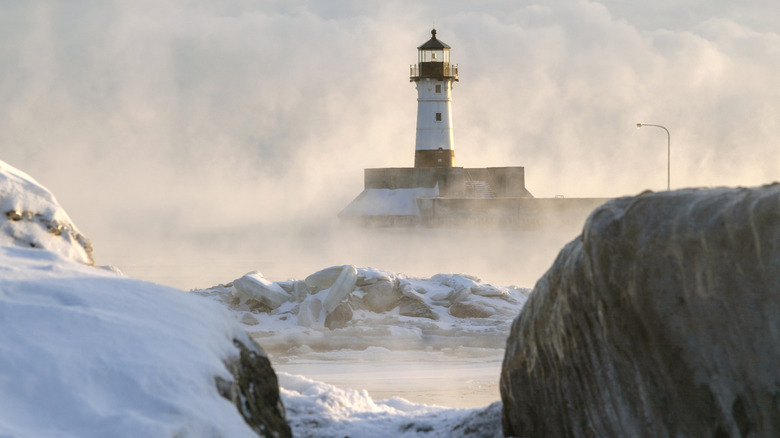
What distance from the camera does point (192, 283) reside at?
27594mm

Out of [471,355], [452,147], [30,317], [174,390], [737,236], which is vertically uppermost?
[452,147]

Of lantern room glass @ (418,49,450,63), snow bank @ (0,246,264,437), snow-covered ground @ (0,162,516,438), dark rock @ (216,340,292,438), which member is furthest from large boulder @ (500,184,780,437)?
lantern room glass @ (418,49,450,63)

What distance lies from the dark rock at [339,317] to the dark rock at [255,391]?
32.3ft

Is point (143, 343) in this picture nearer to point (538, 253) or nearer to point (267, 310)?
point (267, 310)

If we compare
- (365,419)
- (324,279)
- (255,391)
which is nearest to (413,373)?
(324,279)

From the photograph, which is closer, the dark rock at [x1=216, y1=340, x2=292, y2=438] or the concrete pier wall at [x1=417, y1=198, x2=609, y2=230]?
the dark rock at [x1=216, y1=340, x2=292, y2=438]

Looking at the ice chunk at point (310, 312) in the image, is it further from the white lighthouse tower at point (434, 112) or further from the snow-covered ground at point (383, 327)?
the white lighthouse tower at point (434, 112)

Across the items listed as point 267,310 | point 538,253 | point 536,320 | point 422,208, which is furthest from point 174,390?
point 422,208

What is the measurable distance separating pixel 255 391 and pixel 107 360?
1.02 m

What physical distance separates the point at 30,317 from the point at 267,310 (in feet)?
38.5

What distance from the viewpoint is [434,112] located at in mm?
48094

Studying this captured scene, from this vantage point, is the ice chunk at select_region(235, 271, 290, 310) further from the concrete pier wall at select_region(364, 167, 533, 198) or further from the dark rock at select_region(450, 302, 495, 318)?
the concrete pier wall at select_region(364, 167, 533, 198)

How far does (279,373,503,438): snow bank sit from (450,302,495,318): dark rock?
931 centimetres

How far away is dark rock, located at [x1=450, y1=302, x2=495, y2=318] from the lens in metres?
16.3
